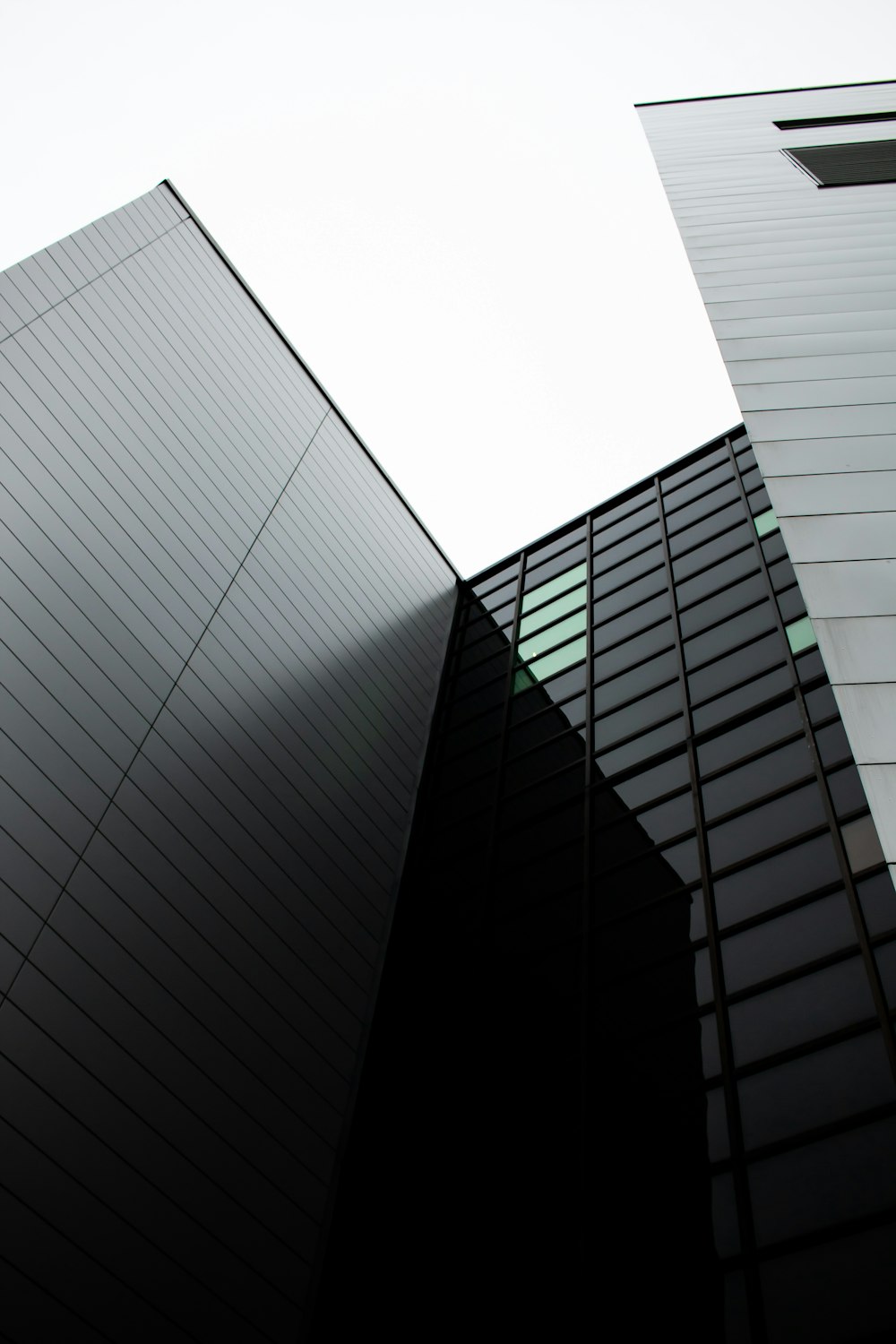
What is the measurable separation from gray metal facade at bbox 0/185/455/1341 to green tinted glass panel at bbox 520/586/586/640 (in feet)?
9.18

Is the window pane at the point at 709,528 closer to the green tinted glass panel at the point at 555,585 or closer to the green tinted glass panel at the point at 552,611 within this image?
the green tinted glass panel at the point at 552,611

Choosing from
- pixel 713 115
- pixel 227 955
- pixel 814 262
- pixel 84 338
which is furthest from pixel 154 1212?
pixel 713 115

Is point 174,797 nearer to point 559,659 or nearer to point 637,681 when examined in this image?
point 637,681

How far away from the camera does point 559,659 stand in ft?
61.5

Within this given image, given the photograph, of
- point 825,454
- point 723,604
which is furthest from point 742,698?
point 825,454

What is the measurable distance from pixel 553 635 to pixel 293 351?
27.8 feet

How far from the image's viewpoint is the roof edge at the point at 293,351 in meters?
20.0

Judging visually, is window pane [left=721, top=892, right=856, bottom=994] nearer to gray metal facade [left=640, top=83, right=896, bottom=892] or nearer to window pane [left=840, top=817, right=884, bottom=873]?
window pane [left=840, top=817, right=884, bottom=873]

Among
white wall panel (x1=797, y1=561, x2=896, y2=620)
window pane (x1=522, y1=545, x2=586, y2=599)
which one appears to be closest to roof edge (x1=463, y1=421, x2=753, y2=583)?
window pane (x1=522, y1=545, x2=586, y2=599)

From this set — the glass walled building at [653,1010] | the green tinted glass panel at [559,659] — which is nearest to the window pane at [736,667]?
the glass walled building at [653,1010]

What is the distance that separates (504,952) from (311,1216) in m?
3.94

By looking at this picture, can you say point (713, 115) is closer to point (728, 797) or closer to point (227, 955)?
point (728, 797)

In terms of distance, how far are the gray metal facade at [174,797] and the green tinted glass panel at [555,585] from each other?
3.52 m

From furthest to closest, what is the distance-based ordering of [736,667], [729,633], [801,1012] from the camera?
[729,633] < [736,667] < [801,1012]
